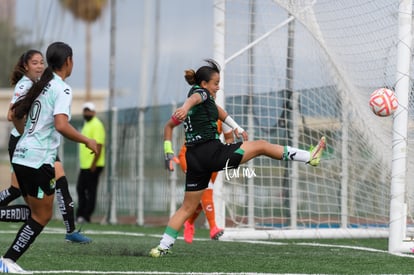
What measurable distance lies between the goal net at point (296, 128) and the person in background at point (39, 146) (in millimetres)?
4430

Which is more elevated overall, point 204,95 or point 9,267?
point 204,95

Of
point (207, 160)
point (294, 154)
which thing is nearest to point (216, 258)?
point (207, 160)

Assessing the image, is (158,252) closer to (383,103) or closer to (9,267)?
(9,267)

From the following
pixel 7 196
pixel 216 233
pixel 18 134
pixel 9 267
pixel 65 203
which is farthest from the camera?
pixel 216 233

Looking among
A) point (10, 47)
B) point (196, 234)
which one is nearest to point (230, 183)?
point (196, 234)

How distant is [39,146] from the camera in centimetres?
724

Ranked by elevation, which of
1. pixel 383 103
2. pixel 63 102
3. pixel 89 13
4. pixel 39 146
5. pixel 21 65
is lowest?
pixel 39 146

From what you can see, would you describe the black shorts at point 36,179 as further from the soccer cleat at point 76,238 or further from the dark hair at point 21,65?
the soccer cleat at point 76,238

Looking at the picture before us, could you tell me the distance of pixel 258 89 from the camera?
1234 centimetres

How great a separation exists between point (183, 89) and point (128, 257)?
7.62m

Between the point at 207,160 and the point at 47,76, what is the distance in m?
2.08

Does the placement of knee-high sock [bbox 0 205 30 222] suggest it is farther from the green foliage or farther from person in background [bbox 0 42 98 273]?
the green foliage

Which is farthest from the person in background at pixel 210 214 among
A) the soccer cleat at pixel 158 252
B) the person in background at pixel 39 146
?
the person in background at pixel 39 146

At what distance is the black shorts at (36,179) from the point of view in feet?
23.6
